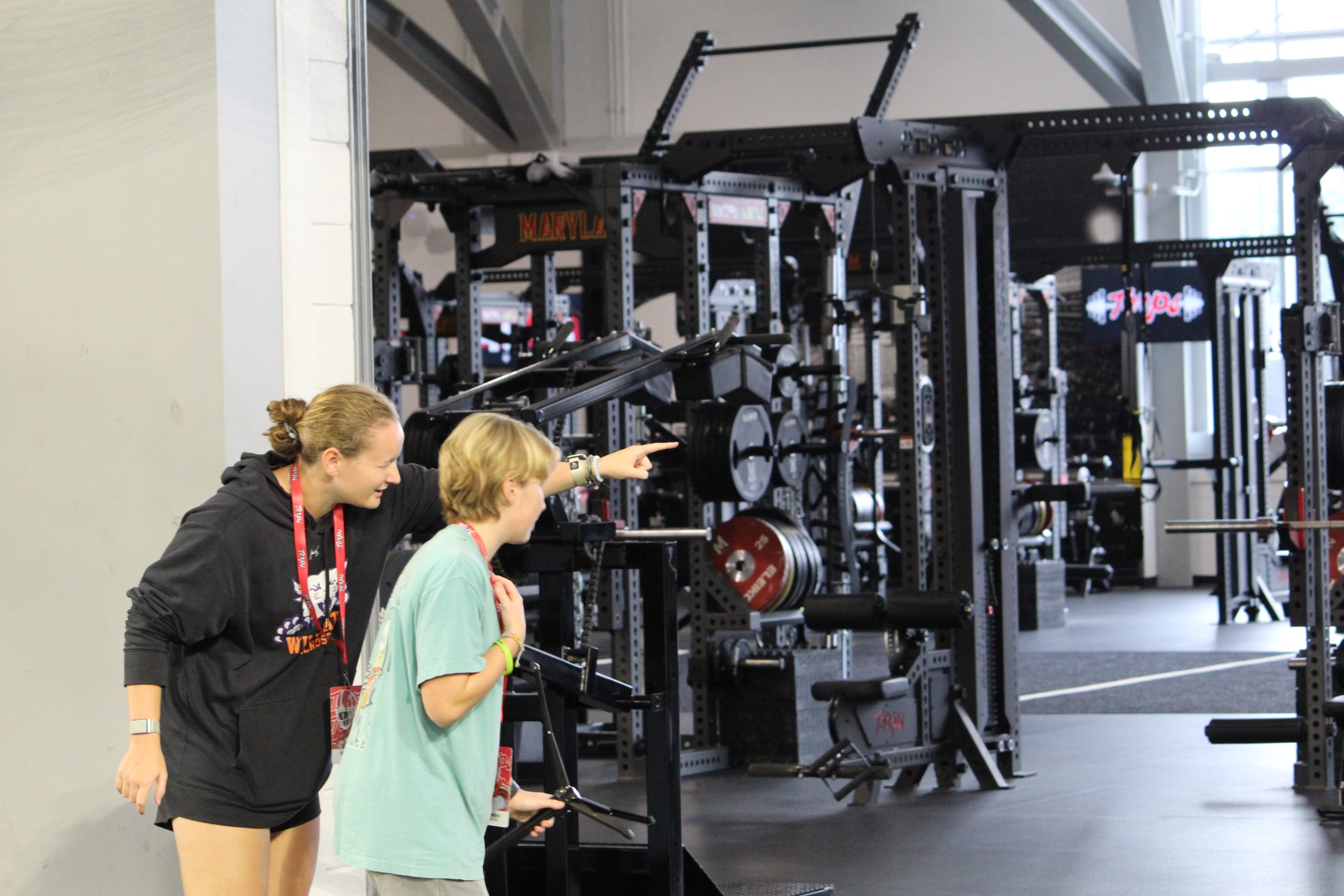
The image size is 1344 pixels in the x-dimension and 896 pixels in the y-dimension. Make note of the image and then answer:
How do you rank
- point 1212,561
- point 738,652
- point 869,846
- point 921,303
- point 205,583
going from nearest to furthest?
point 205,583, point 869,846, point 921,303, point 738,652, point 1212,561

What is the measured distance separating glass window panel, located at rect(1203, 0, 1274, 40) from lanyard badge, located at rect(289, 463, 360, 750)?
1393 centimetres

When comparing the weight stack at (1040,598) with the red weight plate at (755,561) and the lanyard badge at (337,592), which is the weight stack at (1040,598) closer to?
the red weight plate at (755,561)

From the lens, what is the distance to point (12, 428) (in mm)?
3303

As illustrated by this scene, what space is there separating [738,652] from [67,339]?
3522 millimetres

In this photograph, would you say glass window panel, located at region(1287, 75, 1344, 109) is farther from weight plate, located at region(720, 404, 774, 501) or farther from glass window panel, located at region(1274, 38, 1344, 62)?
weight plate, located at region(720, 404, 774, 501)

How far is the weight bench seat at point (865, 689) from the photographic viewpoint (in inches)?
215

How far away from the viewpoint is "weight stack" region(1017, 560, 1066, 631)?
11539mm

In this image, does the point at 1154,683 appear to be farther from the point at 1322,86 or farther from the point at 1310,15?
the point at 1310,15

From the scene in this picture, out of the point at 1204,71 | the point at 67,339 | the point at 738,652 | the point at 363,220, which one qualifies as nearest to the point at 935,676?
the point at 738,652

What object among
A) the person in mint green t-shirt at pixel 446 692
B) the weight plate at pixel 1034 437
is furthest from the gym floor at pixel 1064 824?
the weight plate at pixel 1034 437

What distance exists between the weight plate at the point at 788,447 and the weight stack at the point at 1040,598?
5.29m

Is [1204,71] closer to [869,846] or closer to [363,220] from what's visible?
[869,846]

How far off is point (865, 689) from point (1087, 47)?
9881 millimetres

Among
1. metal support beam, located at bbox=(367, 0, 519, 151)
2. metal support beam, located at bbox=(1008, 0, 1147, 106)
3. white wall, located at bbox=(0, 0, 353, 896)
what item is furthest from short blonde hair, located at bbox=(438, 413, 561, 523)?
metal support beam, located at bbox=(1008, 0, 1147, 106)
